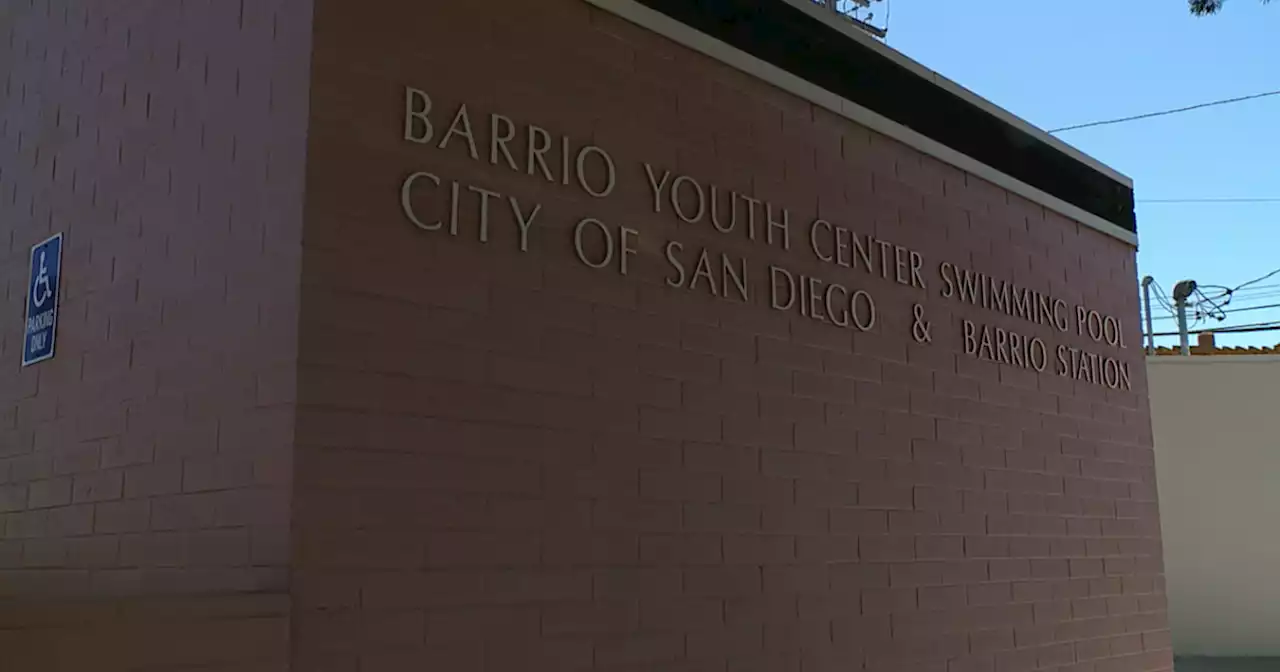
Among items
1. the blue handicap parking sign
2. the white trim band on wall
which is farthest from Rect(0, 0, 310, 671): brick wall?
the white trim band on wall

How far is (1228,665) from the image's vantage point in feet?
32.6

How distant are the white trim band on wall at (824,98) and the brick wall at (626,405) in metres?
0.06

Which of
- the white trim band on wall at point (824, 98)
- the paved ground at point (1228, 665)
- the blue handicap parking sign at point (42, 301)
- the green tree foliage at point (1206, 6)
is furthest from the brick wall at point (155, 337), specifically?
the paved ground at point (1228, 665)

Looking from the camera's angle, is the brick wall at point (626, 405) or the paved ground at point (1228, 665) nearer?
the brick wall at point (626, 405)

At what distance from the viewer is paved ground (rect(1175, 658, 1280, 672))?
380 inches

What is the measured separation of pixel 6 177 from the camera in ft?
16.2

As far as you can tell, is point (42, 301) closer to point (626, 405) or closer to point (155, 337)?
point (155, 337)

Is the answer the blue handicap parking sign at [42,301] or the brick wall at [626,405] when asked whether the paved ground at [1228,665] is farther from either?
the blue handicap parking sign at [42,301]

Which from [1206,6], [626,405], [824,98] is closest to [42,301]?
[626,405]

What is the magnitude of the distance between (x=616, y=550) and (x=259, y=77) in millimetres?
1877

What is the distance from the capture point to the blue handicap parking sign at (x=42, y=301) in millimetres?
4320

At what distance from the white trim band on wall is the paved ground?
4.63 metres

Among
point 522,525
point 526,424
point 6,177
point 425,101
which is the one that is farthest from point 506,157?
point 6,177

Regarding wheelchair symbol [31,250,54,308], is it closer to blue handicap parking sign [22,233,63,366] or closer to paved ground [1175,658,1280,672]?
blue handicap parking sign [22,233,63,366]
